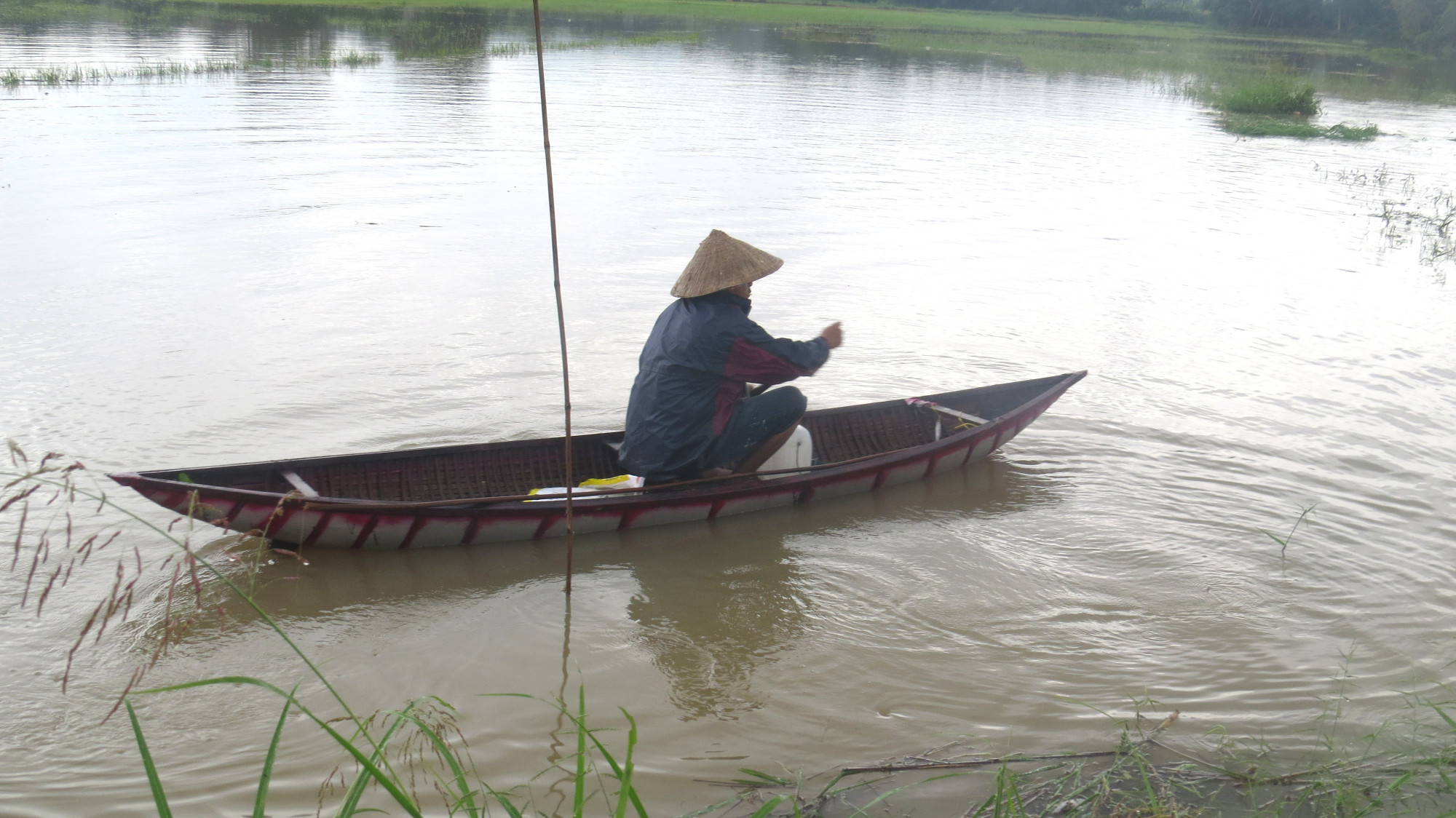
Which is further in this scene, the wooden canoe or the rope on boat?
the wooden canoe

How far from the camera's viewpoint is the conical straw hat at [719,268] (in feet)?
15.3

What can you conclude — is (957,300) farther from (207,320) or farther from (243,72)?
(243,72)

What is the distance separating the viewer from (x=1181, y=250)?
37.4 feet

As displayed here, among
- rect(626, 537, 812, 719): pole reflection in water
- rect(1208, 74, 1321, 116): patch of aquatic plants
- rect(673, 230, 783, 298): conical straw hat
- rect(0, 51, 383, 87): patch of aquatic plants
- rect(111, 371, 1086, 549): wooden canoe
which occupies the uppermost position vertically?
rect(0, 51, 383, 87): patch of aquatic plants

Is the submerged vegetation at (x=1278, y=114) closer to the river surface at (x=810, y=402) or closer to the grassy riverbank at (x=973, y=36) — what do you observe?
the river surface at (x=810, y=402)

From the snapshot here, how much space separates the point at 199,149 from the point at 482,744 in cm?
1234

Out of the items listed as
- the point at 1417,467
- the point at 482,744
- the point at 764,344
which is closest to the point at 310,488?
the point at 482,744

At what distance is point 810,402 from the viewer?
6957 millimetres

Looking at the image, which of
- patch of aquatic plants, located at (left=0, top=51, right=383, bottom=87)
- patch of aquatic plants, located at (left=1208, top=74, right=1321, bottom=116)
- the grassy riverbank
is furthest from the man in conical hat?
the grassy riverbank

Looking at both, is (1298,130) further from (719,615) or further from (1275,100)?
(719,615)

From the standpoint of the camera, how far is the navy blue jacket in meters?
4.75

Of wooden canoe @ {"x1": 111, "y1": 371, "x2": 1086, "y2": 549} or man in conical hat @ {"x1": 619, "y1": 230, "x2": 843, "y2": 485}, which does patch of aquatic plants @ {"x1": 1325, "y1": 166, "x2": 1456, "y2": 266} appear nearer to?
wooden canoe @ {"x1": 111, "y1": 371, "x2": 1086, "y2": 549}

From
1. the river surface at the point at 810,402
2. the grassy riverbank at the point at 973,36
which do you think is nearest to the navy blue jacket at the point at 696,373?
the river surface at the point at 810,402

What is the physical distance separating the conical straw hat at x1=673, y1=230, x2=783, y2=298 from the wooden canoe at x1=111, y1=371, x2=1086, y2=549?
0.92 meters
